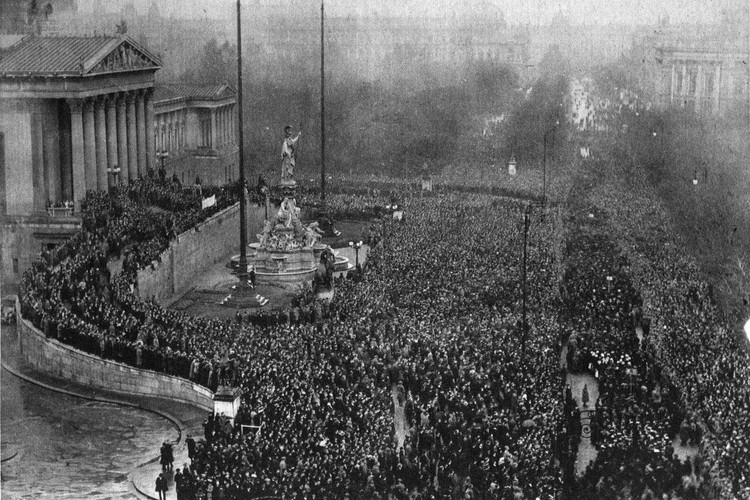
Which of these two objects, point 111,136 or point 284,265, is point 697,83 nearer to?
point 284,265

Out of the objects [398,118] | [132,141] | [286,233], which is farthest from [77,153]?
[398,118]

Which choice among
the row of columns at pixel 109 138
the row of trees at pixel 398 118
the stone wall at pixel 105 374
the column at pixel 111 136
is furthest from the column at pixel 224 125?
the stone wall at pixel 105 374

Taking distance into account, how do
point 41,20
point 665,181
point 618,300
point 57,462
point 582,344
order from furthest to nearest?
point 41,20
point 665,181
point 618,300
point 582,344
point 57,462

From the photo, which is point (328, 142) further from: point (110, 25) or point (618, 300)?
point (618, 300)

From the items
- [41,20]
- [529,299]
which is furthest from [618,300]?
[41,20]

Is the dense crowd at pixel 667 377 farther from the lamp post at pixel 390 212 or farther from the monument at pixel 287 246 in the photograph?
the monument at pixel 287 246

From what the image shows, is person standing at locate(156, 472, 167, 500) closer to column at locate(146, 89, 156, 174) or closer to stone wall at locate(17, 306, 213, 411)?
stone wall at locate(17, 306, 213, 411)
